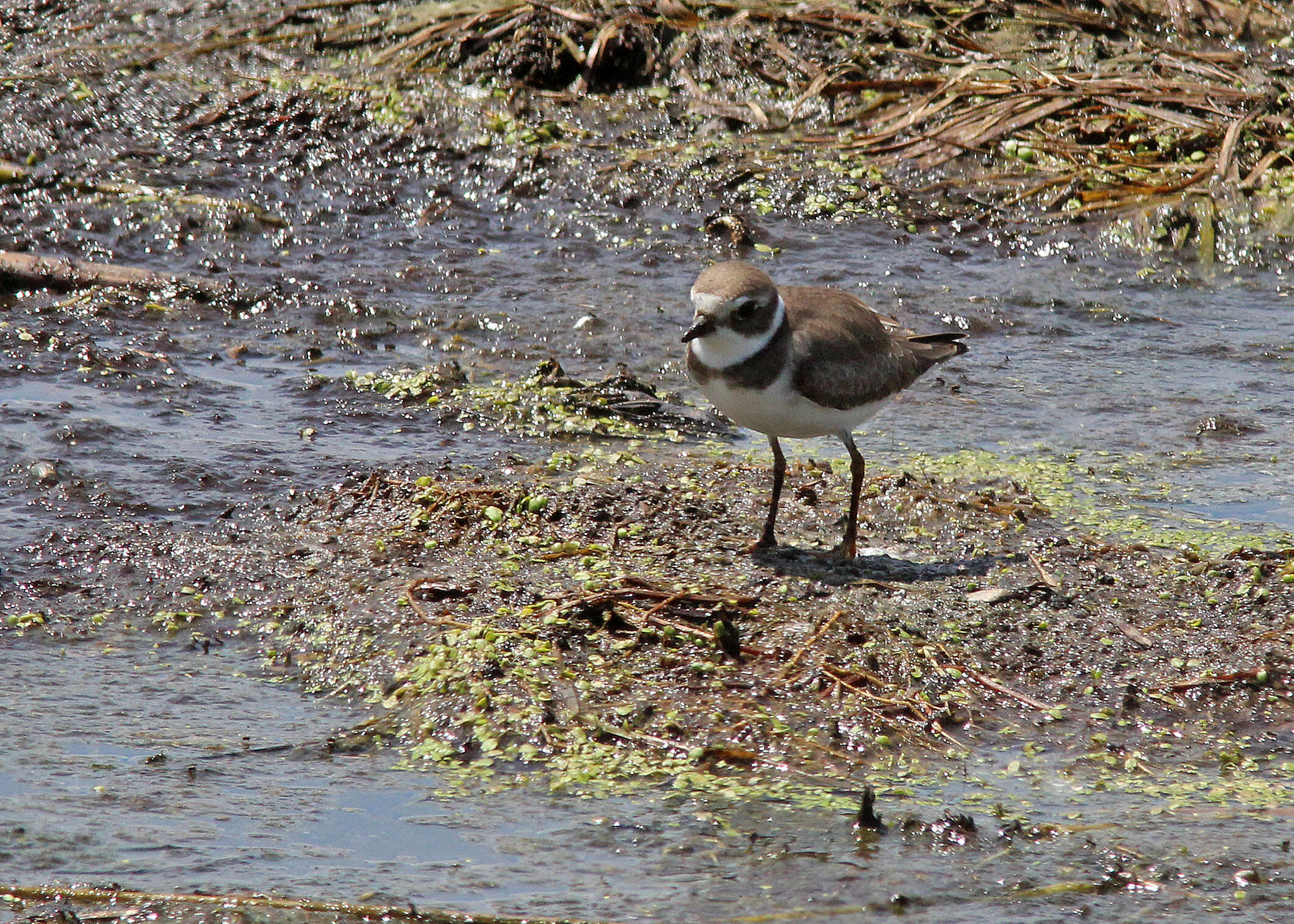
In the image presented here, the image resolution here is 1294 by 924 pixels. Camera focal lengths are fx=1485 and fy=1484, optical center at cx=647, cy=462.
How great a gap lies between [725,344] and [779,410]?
0.36m

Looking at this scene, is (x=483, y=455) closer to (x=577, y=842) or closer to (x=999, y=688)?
(x=999, y=688)

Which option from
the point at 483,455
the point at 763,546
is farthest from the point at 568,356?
the point at 763,546

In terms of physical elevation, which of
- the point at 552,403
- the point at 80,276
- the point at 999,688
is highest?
the point at 80,276

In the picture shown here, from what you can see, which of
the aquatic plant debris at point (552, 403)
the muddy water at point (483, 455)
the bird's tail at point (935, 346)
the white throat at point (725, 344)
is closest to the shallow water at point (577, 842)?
the muddy water at point (483, 455)

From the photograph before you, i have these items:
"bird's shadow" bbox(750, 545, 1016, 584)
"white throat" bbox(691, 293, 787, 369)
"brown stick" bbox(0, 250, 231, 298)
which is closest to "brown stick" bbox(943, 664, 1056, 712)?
"bird's shadow" bbox(750, 545, 1016, 584)

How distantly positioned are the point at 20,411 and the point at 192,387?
88 centimetres

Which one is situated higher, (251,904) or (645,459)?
(645,459)

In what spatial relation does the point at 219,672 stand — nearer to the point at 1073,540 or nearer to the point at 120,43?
the point at 1073,540

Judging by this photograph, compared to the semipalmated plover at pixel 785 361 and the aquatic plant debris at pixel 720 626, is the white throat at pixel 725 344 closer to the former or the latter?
the semipalmated plover at pixel 785 361

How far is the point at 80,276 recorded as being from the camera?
9023mm

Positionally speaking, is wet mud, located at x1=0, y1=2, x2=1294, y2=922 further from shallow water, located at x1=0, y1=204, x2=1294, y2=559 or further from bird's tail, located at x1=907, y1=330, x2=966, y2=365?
bird's tail, located at x1=907, y1=330, x2=966, y2=365

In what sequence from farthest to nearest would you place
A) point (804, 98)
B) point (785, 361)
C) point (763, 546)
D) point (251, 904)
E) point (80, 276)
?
point (804, 98), point (80, 276), point (763, 546), point (785, 361), point (251, 904)

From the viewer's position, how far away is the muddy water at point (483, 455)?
4.39m

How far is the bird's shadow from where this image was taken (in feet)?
20.2
